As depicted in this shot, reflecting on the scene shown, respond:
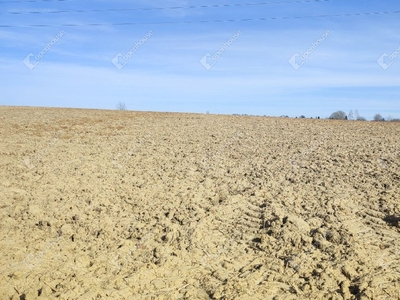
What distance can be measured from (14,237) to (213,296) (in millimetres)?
3926

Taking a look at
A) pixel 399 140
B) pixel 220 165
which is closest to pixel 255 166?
pixel 220 165

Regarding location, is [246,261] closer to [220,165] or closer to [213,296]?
[213,296]

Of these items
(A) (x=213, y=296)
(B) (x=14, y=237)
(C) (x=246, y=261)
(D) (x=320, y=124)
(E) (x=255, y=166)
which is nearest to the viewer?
(A) (x=213, y=296)

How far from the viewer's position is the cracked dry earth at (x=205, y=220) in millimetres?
5086

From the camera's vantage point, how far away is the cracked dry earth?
5086mm

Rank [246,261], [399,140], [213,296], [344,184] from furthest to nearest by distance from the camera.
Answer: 1. [399,140]
2. [344,184]
3. [246,261]
4. [213,296]

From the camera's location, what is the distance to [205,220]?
676cm

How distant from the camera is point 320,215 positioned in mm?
6520

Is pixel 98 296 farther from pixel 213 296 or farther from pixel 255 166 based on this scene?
pixel 255 166

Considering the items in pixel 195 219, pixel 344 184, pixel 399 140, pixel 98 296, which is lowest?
pixel 98 296

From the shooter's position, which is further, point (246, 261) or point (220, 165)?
point (220, 165)

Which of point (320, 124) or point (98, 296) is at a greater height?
point (320, 124)

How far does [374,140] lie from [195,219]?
730cm

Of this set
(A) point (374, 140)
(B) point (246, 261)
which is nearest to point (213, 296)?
(B) point (246, 261)
